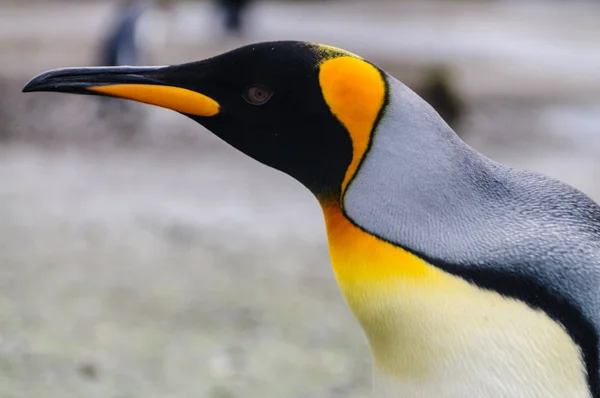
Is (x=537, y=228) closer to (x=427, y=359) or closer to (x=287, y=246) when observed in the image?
(x=427, y=359)

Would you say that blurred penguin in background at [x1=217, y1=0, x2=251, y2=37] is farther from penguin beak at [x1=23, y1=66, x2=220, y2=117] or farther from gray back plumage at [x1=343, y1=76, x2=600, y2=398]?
gray back plumage at [x1=343, y1=76, x2=600, y2=398]

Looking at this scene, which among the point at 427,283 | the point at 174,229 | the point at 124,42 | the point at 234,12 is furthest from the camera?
the point at 234,12

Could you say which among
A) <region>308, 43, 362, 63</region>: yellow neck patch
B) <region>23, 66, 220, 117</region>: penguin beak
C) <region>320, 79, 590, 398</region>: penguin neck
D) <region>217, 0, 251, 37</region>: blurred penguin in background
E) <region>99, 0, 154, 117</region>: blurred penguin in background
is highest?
<region>308, 43, 362, 63</region>: yellow neck patch

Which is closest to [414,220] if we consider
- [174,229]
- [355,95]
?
[355,95]

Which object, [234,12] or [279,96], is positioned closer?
[279,96]

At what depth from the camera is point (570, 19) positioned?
21.9m

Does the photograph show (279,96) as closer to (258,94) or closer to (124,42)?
(258,94)

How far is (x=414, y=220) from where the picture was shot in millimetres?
1306

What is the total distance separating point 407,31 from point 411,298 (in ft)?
52.6

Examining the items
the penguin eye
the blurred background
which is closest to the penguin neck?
the penguin eye

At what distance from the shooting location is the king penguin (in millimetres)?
1271

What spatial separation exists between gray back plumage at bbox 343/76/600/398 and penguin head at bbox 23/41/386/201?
0.04 metres

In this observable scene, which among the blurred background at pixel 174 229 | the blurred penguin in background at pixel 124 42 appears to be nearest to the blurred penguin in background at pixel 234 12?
the blurred background at pixel 174 229

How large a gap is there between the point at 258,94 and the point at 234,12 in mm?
16514
